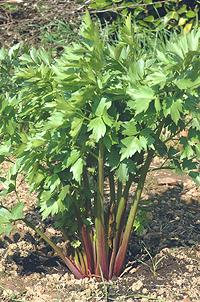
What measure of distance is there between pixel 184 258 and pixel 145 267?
0.23 metres

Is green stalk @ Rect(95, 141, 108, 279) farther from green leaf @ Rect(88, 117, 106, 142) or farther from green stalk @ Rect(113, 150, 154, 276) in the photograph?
green leaf @ Rect(88, 117, 106, 142)

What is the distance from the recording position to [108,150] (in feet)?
10.5

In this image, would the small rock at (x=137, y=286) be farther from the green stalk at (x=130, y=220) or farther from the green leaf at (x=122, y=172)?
the green leaf at (x=122, y=172)

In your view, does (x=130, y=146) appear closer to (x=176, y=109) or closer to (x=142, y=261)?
(x=176, y=109)

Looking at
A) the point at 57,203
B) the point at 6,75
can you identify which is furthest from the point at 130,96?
the point at 6,75

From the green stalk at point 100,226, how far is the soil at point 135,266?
0.29 feet

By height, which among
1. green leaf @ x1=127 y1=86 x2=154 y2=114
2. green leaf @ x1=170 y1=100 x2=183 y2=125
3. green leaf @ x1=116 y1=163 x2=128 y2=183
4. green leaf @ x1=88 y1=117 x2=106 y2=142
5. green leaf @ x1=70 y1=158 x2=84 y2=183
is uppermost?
green leaf @ x1=127 y1=86 x2=154 y2=114

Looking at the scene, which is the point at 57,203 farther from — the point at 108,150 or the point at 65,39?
the point at 65,39

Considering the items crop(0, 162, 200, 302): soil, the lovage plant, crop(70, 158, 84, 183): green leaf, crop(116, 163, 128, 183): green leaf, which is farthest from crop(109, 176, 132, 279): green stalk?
crop(70, 158, 84, 183): green leaf

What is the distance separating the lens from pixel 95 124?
308cm

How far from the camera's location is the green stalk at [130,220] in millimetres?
3475

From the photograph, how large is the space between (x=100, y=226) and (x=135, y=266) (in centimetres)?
52

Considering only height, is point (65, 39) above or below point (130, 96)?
below

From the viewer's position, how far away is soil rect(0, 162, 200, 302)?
3691 mm
